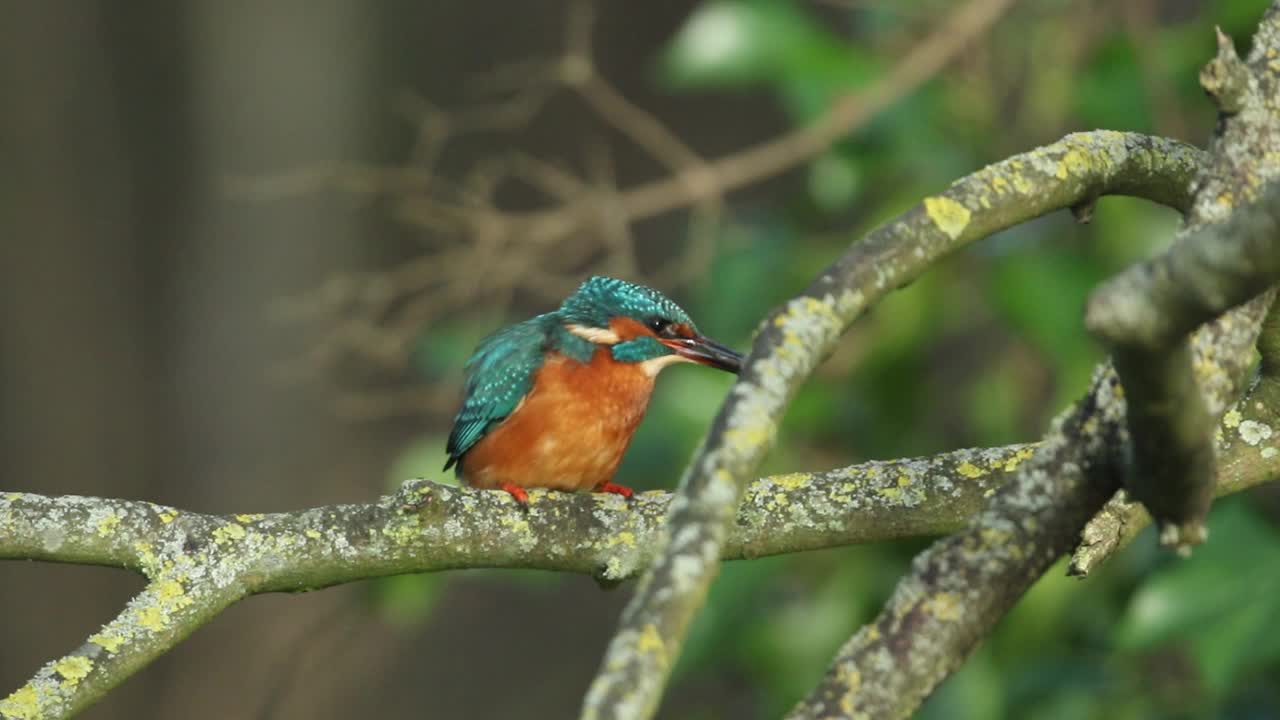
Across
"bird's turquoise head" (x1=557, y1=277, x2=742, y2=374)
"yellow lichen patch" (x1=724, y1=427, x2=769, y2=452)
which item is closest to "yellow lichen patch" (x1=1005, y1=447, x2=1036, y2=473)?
"yellow lichen patch" (x1=724, y1=427, x2=769, y2=452)

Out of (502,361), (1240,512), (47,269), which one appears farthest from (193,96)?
(1240,512)

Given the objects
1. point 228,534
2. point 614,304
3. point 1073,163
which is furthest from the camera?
point 614,304

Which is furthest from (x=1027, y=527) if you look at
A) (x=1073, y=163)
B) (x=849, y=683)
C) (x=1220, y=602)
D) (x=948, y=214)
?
(x=1220, y=602)

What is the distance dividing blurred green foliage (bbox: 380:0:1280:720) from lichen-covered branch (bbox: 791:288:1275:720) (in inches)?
59.3

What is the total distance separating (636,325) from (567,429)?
245mm

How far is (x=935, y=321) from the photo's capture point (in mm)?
3041

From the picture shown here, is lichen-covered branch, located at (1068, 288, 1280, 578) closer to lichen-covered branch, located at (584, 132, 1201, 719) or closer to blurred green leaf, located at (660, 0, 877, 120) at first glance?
lichen-covered branch, located at (584, 132, 1201, 719)

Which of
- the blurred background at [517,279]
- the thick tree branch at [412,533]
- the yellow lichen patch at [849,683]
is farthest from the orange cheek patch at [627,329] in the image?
the yellow lichen patch at [849,683]

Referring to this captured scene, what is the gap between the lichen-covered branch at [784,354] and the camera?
94 cm

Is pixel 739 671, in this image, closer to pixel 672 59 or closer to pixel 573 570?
pixel 672 59

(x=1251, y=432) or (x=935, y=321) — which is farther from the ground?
(x=935, y=321)

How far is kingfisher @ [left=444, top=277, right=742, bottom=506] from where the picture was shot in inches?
109

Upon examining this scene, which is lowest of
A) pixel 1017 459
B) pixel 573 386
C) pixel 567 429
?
pixel 1017 459

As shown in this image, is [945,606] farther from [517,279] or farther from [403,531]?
[517,279]
